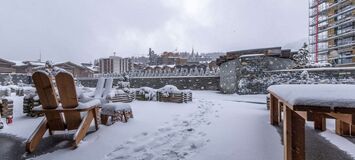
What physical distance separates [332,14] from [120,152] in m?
45.9

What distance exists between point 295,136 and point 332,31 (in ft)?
148

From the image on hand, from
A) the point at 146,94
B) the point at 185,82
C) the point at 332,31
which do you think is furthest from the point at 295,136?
the point at 332,31

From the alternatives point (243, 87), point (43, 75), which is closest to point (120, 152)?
point (43, 75)

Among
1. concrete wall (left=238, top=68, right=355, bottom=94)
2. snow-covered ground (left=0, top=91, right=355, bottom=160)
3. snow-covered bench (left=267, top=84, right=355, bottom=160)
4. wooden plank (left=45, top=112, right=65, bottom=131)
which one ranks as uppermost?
concrete wall (left=238, top=68, right=355, bottom=94)

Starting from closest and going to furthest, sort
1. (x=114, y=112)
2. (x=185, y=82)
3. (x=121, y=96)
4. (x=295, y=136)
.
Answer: (x=295, y=136) → (x=114, y=112) → (x=121, y=96) → (x=185, y=82)

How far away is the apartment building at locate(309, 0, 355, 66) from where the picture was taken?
3453cm

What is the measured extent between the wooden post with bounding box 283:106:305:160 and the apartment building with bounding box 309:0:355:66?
3868 centimetres

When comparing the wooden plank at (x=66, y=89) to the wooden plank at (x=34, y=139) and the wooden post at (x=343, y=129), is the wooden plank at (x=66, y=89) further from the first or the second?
the wooden post at (x=343, y=129)

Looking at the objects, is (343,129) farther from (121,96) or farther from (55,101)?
(121,96)

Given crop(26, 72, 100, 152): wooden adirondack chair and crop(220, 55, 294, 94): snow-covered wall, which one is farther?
crop(220, 55, 294, 94): snow-covered wall

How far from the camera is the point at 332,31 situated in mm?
38938

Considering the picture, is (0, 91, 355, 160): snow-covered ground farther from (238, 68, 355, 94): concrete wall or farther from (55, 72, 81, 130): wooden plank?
(238, 68, 355, 94): concrete wall

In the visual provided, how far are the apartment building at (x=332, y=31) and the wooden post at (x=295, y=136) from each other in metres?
38.7

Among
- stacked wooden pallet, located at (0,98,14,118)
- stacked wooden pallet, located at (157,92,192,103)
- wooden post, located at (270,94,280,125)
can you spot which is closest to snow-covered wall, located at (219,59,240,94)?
stacked wooden pallet, located at (157,92,192,103)
